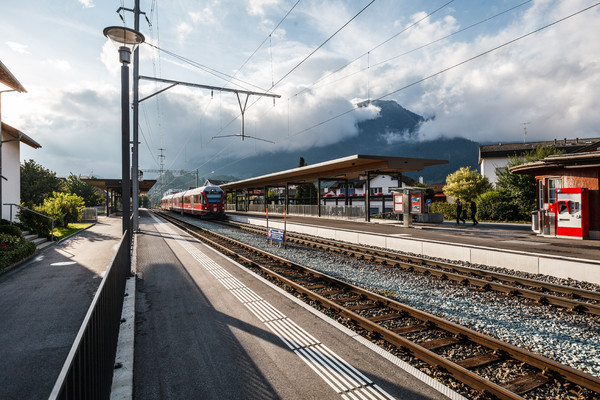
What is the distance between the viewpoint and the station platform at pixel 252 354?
371 centimetres

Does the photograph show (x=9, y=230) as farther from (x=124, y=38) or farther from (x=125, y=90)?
(x=124, y=38)

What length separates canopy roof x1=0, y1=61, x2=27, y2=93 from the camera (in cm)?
1173

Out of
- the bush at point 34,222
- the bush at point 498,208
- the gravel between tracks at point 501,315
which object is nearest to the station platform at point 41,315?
the bush at point 34,222

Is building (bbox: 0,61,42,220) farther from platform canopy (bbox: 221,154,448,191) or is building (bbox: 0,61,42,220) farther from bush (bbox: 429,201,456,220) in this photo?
bush (bbox: 429,201,456,220)

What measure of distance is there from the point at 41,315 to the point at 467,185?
4754cm

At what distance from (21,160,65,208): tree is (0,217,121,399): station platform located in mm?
19871

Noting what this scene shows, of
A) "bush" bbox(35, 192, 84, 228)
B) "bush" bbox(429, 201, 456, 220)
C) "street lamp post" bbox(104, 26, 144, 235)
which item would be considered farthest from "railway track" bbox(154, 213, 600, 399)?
"bush" bbox(429, 201, 456, 220)

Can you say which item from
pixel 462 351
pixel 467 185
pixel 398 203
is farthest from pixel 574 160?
pixel 467 185

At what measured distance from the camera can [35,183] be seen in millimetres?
27750

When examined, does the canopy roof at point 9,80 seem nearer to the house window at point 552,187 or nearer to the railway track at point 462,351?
the railway track at point 462,351

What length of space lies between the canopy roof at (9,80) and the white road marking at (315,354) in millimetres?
12211

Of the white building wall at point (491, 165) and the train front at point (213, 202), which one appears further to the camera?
the white building wall at point (491, 165)

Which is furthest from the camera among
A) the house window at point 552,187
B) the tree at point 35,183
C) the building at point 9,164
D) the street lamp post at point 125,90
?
the tree at point 35,183

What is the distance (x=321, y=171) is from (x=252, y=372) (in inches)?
1114
